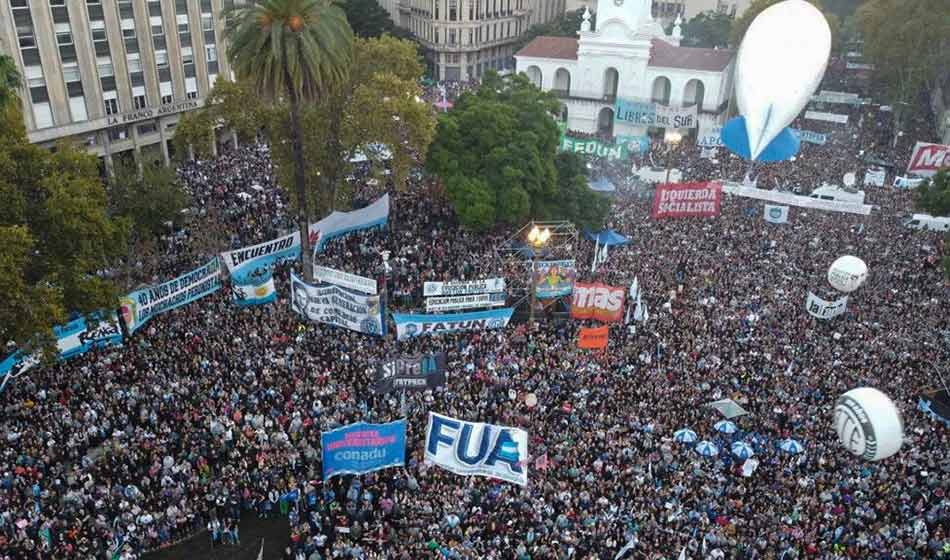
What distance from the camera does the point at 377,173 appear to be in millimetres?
33531

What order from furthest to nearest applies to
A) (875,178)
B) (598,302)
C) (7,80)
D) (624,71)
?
(624,71) → (875,178) → (598,302) → (7,80)

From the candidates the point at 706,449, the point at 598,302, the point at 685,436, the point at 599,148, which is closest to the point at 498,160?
the point at 598,302

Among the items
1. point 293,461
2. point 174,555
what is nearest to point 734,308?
point 293,461

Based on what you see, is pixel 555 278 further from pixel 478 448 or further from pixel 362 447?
pixel 362 447

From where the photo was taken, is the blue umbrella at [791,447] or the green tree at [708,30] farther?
the green tree at [708,30]

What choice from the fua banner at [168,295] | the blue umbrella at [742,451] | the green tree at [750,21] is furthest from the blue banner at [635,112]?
the blue umbrella at [742,451]

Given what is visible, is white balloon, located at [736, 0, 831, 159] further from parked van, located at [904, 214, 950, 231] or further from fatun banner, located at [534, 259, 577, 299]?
fatun banner, located at [534, 259, 577, 299]

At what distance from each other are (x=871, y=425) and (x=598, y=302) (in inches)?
425

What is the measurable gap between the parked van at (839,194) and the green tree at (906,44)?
21.7 m

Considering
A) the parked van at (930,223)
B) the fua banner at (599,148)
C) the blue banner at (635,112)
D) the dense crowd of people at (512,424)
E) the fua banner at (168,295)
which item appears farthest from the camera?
the blue banner at (635,112)

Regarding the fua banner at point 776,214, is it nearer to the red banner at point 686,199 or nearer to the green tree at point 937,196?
the red banner at point 686,199

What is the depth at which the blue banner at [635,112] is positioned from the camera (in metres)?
59.8

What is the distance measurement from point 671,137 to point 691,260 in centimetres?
1458

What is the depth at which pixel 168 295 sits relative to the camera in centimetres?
2548
